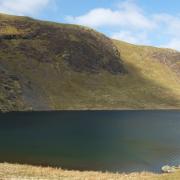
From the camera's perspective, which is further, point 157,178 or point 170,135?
point 170,135

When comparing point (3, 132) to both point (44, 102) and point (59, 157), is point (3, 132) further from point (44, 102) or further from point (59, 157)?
point (44, 102)

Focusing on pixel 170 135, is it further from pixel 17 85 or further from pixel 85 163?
pixel 17 85

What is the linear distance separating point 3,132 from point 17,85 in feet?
298

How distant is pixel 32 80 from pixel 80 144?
A: 4711 inches

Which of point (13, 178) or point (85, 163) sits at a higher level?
point (85, 163)

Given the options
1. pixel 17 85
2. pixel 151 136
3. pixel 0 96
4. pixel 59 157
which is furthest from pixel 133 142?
pixel 17 85

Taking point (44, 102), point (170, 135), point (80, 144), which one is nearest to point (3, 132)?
point (80, 144)

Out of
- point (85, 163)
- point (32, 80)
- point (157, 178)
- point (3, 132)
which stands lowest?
point (157, 178)

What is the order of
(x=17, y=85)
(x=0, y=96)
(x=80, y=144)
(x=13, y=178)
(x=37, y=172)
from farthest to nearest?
(x=17, y=85)
(x=0, y=96)
(x=80, y=144)
(x=37, y=172)
(x=13, y=178)

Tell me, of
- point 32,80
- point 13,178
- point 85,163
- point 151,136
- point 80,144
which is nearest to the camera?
point 13,178

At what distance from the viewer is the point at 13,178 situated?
3912cm

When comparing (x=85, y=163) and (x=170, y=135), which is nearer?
(x=85, y=163)

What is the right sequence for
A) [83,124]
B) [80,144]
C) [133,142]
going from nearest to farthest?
1. [80,144]
2. [133,142]
3. [83,124]

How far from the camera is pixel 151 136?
327 ft
